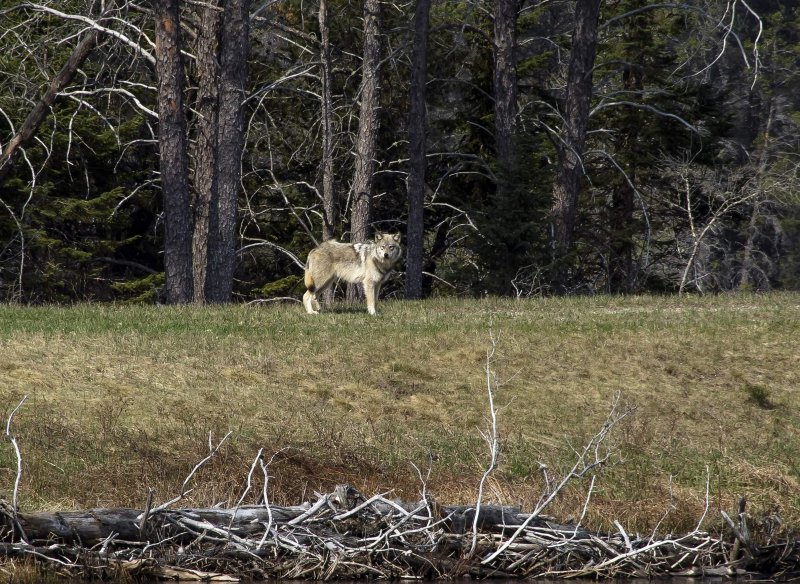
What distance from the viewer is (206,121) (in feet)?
81.3

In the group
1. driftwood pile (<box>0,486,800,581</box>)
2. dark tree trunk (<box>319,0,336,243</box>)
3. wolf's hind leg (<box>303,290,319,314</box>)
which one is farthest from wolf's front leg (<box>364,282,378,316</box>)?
driftwood pile (<box>0,486,800,581</box>)

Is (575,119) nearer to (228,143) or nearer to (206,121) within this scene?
(228,143)

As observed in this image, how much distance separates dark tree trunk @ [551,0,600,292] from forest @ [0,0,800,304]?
6 centimetres

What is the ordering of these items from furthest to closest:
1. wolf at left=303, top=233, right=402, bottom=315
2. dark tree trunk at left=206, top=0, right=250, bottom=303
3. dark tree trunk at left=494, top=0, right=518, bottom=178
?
dark tree trunk at left=494, top=0, right=518, bottom=178 → dark tree trunk at left=206, top=0, right=250, bottom=303 → wolf at left=303, top=233, right=402, bottom=315

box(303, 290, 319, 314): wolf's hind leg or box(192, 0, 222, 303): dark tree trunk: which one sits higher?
box(192, 0, 222, 303): dark tree trunk

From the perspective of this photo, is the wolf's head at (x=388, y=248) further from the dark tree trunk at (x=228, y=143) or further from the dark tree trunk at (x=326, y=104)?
the dark tree trunk at (x=326, y=104)

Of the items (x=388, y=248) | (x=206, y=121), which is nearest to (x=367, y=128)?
(x=206, y=121)

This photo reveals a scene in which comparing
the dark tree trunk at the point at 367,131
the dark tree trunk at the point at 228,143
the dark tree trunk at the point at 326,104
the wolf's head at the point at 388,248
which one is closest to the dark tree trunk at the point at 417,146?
the dark tree trunk at the point at 367,131

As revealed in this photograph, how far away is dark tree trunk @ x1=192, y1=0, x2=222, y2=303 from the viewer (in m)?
24.8

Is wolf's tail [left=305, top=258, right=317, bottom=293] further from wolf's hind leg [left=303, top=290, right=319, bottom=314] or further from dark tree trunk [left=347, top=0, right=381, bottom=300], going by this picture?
dark tree trunk [left=347, top=0, right=381, bottom=300]

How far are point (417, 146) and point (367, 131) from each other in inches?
50.7

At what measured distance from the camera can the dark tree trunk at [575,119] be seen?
101ft

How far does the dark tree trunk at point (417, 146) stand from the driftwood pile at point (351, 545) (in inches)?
735

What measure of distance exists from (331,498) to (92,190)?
23.3 m
